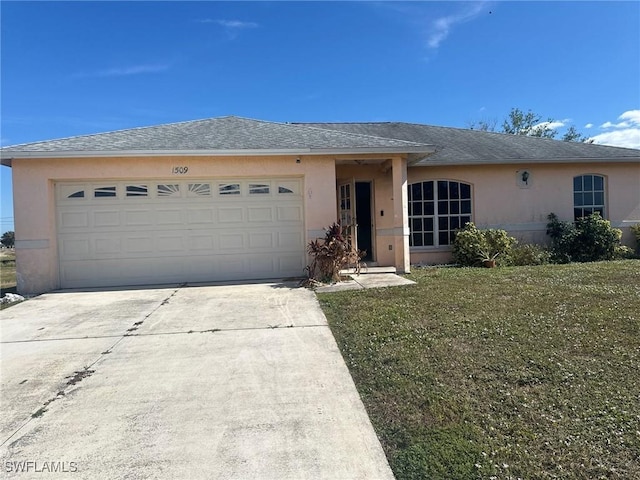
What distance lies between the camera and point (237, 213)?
9.96 m

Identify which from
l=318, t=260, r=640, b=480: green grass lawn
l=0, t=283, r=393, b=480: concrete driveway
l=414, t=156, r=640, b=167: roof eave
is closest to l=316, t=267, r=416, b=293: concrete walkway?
l=318, t=260, r=640, b=480: green grass lawn

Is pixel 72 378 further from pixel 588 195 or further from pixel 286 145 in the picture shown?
pixel 588 195

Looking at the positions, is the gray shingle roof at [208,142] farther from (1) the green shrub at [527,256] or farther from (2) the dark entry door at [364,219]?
(1) the green shrub at [527,256]

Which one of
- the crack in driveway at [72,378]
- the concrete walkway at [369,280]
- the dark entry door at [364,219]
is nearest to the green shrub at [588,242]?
the dark entry door at [364,219]

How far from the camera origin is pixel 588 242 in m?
12.1

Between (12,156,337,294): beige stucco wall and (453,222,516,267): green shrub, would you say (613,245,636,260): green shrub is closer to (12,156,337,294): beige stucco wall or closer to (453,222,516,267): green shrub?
(453,222,516,267): green shrub

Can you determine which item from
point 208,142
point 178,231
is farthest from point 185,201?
point 208,142

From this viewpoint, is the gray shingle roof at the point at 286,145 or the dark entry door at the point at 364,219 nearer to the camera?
the gray shingle roof at the point at 286,145

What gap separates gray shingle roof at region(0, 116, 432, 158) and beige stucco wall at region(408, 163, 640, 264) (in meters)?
3.05

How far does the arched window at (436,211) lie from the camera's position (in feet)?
40.7

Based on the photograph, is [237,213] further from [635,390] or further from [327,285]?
[635,390]

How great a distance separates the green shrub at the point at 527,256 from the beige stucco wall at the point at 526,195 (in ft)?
2.64

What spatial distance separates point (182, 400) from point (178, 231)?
262 inches

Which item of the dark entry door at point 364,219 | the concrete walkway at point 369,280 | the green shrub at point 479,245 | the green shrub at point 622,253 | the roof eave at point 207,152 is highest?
the roof eave at point 207,152
